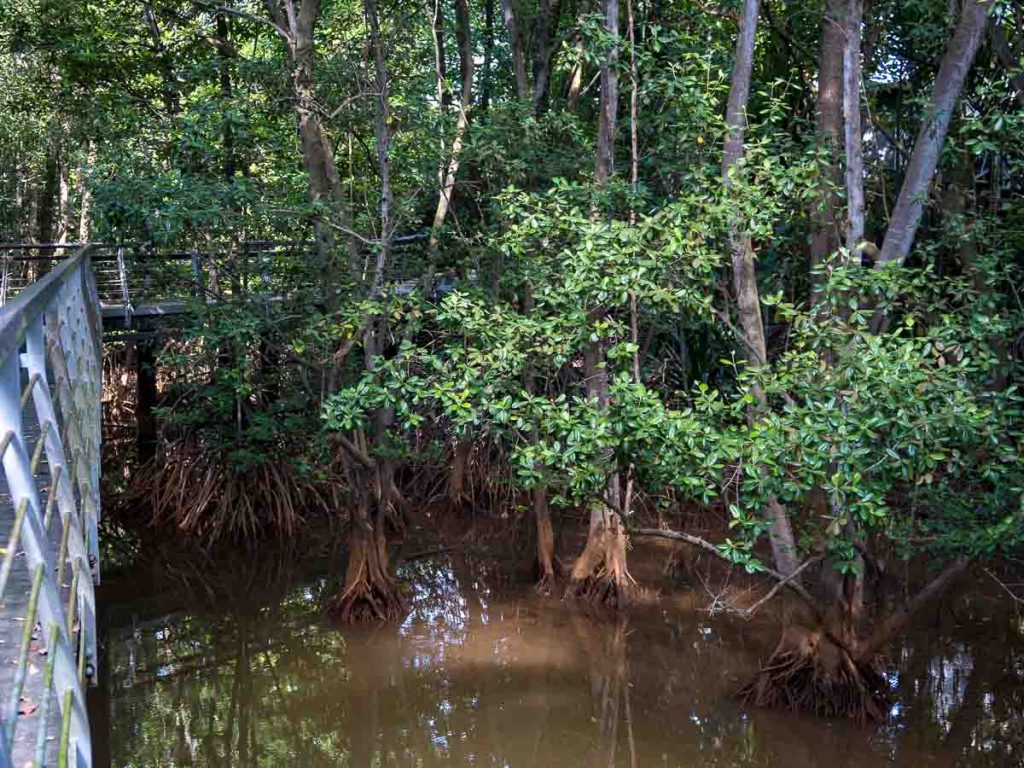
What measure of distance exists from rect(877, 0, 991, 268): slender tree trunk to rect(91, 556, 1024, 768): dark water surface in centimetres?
303

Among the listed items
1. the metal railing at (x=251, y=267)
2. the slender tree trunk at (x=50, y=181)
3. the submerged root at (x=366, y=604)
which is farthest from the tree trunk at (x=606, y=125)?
the slender tree trunk at (x=50, y=181)

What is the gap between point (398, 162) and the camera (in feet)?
32.7

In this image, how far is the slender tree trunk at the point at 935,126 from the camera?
6.81m

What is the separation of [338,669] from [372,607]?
3.26 ft

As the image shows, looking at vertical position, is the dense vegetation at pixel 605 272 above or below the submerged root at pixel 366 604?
above

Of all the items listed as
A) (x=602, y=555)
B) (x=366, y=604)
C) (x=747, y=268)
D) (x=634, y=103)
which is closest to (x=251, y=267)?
(x=366, y=604)

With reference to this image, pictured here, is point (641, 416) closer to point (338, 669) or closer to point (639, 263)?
point (639, 263)

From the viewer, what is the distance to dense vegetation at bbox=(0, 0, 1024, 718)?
20.5ft

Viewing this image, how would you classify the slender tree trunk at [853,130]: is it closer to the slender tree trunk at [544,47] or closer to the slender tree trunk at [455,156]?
the slender tree trunk at [455,156]

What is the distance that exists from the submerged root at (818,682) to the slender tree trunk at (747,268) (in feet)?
1.68

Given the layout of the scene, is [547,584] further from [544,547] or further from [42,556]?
[42,556]

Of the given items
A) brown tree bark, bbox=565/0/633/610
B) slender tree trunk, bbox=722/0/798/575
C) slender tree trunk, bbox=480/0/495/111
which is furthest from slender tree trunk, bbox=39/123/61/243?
slender tree trunk, bbox=722/0/798/575

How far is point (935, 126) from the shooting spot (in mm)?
6941

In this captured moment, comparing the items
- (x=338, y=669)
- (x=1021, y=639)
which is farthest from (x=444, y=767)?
(x=1021, y=639)
